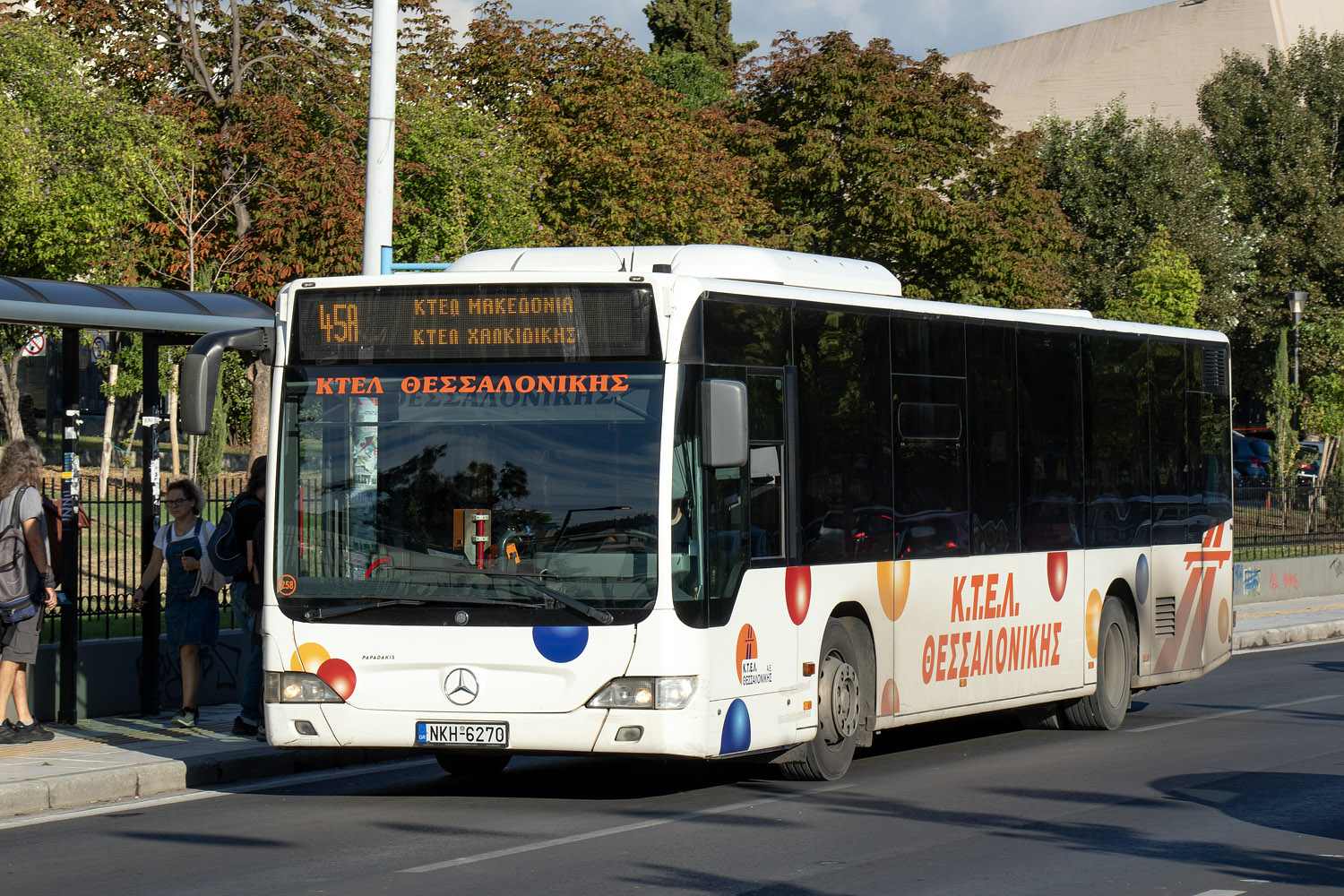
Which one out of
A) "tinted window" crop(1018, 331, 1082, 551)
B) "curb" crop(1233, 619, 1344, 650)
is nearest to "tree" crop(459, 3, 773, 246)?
"curb" crop(1233, 619, 1344, 650)

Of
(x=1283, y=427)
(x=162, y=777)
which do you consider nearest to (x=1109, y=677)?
(x=162, y=777)

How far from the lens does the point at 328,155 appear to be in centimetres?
2902

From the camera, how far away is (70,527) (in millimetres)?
13258

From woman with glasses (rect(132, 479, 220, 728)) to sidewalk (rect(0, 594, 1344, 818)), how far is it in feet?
1.17

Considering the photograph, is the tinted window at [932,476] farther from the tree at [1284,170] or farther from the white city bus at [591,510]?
the tree at [1284,170]

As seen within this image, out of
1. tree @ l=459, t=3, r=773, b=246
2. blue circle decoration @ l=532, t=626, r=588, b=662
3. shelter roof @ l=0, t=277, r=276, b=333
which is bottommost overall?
blue circle decoration @ l=532, t=626, r=588, b=662

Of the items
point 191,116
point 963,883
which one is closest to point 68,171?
point 191,116

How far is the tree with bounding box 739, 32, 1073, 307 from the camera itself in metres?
46.0

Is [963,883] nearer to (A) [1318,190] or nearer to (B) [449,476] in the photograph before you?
(B) [449,476]

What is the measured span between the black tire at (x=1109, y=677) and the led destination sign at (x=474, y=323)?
6128 millimetres

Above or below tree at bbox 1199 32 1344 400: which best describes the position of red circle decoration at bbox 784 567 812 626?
below

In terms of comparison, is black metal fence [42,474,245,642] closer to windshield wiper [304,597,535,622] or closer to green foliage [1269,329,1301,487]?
windshield wiper [304,597,535,622]

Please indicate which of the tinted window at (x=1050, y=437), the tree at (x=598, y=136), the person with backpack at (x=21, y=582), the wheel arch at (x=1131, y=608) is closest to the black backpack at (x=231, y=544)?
the person with backpack at (x=21, y=582)

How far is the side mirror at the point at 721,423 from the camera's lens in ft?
Result: 31.0
